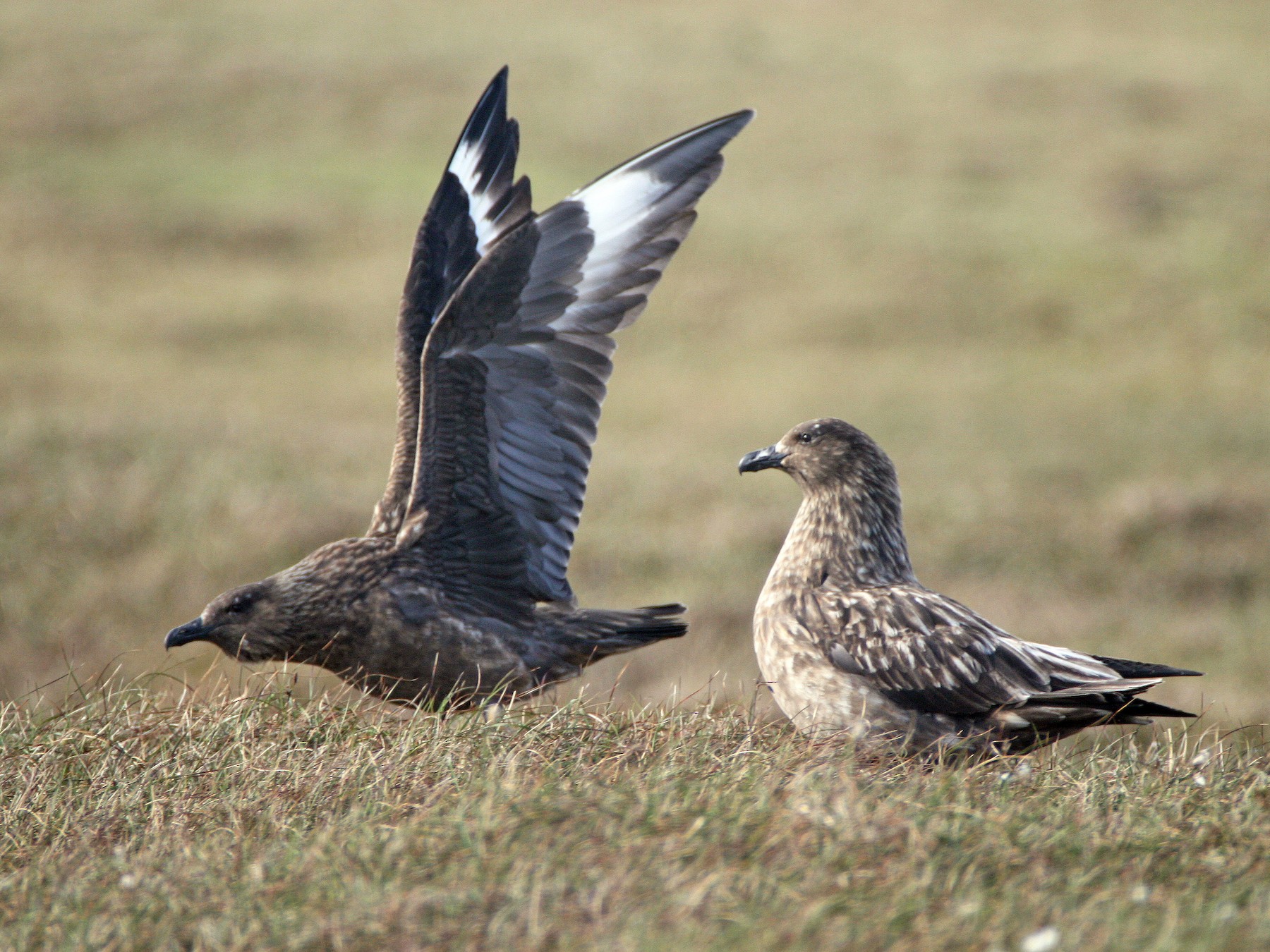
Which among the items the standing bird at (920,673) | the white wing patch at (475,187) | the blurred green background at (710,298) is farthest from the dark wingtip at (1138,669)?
the white wing patch at (475,187)

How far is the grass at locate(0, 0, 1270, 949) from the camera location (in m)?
2.25

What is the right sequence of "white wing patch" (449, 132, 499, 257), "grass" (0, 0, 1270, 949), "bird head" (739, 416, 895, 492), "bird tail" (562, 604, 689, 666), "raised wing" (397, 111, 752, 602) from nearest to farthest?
"grass" (0, 0, 1270, 949) < "bird head" (739, 416, 895, 492) < "raised wing" (397, 111, 752, 602) < "bird tail" (562, 604, 689, 666) < "white wing patch" (449, 132, 499, 257)

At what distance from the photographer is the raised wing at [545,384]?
12.8 feet

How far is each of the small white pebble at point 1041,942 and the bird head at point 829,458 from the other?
1.85 meters

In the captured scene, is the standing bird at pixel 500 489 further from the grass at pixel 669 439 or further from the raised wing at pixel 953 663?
the raised wing at pixel 953 663

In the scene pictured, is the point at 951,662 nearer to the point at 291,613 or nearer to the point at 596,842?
the point at 596,842

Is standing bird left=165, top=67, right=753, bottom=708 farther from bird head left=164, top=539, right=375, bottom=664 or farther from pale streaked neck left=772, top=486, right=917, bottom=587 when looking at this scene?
pale streaked neck left=772, top=486, right=917, bottom=587

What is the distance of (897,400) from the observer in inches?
529

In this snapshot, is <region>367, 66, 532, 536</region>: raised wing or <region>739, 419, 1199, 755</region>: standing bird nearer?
<region>739, 419, 1199, 755</region>: standing bird

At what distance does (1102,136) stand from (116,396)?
46.4 ft

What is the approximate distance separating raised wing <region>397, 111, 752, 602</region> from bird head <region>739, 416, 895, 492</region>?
1.81ft

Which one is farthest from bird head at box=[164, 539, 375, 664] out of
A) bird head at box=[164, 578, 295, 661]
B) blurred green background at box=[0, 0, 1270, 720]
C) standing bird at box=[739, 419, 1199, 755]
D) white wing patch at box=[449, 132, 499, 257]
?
white wing patch at box=[449, 132, 499, 257]

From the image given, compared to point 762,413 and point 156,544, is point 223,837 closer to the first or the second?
point 156,544

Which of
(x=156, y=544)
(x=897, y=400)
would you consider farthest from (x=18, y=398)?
(x=897, y=400)
